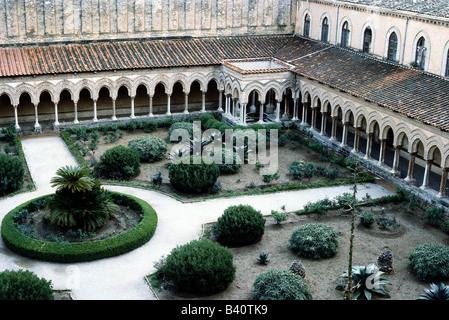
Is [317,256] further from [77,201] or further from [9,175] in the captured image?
[9,175]

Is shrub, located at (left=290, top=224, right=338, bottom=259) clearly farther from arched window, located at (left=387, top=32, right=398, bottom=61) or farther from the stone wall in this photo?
the stone wall

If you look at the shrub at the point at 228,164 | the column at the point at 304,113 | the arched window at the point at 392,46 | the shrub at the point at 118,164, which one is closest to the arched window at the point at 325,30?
the column at the point at 304,113

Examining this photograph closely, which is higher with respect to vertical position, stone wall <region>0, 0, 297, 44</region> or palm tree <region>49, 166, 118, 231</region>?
stone wall <region>0, 0, 297, 44</region>

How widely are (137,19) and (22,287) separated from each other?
A: 24445 millimetres

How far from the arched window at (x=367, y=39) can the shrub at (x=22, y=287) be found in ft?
77.0

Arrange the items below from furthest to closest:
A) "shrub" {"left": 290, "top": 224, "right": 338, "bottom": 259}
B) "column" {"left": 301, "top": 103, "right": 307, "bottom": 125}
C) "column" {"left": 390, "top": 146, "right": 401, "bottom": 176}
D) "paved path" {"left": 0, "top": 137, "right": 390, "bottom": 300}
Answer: "column" {"left": 301, "top": 103, "right": 307, "bottom": 125} < "column" {"left": 390, "top": 146, "right": 401, "bottom": 176} < "shrub" {"left": 290, "top": 224, "right": 338, "bottom": 259} < "paved path" {"left": 0, "top": 137, "right": 390, "bottom": 300}

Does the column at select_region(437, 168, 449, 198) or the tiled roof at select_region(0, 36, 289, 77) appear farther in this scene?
the tiled roof at select_region(0, 36, 289, 77)

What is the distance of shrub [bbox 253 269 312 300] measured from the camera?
1762 cm

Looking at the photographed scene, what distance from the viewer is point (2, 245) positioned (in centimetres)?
2127

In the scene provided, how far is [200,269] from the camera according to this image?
18188mm

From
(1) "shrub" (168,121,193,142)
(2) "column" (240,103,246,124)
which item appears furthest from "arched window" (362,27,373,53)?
(1) "shrub" (168,121,193,142)

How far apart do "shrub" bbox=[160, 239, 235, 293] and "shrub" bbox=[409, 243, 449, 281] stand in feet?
19.8

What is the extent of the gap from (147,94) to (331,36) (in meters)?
11.8
